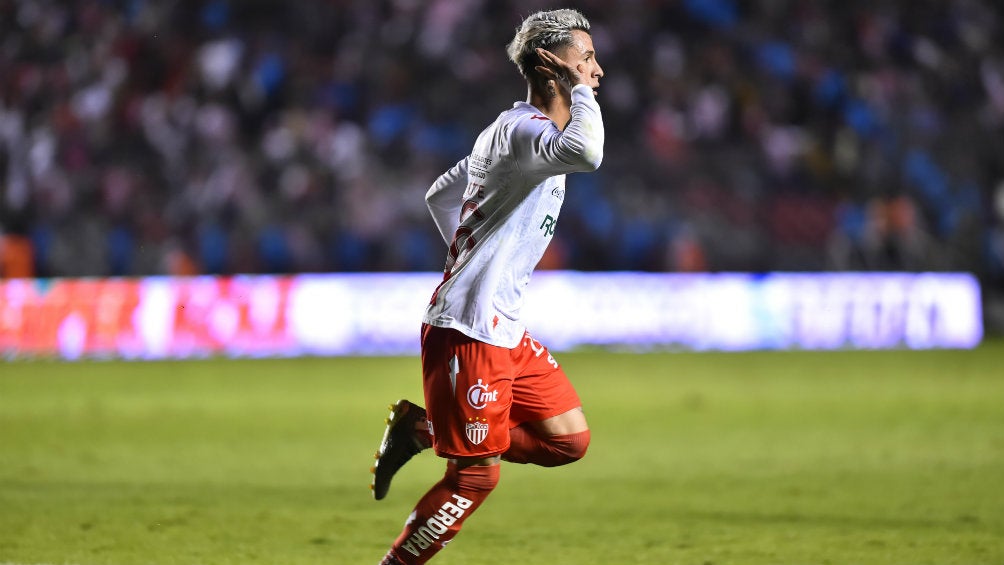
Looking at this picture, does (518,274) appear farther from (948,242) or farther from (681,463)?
(948,242)

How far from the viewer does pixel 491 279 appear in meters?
4.95

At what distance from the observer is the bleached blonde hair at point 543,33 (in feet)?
16.2

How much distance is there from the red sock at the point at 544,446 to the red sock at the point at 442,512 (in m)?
0.40

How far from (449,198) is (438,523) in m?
1.40

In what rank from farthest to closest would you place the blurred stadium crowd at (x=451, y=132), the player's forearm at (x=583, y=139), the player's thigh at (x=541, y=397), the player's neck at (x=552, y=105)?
the blurred stadium crowd at (x=451, y=132), the player's thigh at (x=541, y=397), the player's neck at (x=552, y=105), the player's forearm at (x=583, y=139)

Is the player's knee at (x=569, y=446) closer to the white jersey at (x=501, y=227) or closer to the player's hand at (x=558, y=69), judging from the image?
the white jersey at (x=501, y=227)

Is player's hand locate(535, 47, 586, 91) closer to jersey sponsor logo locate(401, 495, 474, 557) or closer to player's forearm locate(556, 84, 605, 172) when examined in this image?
player's forearm locate(556, 84, 605, 172)

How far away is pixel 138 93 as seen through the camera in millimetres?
21516

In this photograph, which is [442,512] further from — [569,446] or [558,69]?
[558,69]

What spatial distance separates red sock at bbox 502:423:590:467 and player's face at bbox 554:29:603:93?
1.44 meters

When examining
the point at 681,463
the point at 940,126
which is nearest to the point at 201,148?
the point at 940,126

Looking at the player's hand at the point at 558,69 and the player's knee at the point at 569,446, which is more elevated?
the player's hand at the point at 558,69

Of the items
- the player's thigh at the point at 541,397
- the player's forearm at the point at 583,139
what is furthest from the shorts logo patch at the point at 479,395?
the player's forearm at the point at 583,139

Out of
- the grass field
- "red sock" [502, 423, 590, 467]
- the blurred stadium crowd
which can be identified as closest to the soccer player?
"red sock" [502, 423, 590, 467]
